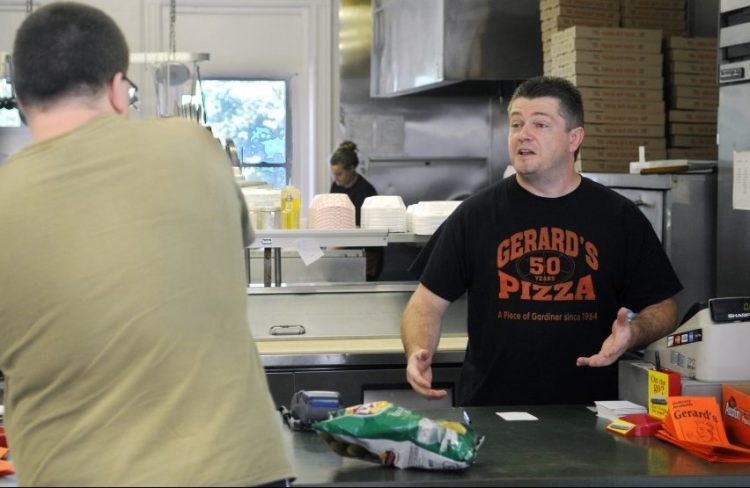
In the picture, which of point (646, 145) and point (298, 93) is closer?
point (646, 145)

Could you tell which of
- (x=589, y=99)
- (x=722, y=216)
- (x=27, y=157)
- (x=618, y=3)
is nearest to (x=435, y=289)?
(x=722, y=216)

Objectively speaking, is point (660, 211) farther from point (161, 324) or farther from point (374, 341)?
point (161, 324)

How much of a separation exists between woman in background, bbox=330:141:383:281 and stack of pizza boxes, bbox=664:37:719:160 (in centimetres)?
253

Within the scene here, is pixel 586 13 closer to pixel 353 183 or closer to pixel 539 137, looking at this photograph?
pixel 353 183

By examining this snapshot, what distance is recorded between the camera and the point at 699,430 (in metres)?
2.57

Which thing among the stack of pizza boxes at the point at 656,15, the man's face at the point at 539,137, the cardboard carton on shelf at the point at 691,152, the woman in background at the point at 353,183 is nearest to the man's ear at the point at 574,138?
the man's face at the point at 539,137

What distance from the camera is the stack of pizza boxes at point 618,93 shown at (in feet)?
18.1

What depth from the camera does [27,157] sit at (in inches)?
70.7

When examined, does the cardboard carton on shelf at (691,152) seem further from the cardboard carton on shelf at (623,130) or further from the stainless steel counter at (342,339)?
the stainless steel counter at (342,339)

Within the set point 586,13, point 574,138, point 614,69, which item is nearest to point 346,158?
point 586,13

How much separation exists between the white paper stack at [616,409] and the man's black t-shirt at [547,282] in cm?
33

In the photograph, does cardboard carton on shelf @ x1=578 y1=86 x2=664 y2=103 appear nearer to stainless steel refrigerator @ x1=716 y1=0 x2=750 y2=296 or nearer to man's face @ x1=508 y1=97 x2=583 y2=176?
stainless steel refrigerator @ x1=716 y1=0 x2=750 y2=296

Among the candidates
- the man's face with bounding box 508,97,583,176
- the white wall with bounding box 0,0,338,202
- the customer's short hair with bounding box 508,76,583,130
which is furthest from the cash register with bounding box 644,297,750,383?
the white wall with bounding box 0,0,338,202

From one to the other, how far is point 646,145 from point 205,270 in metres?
4.11
